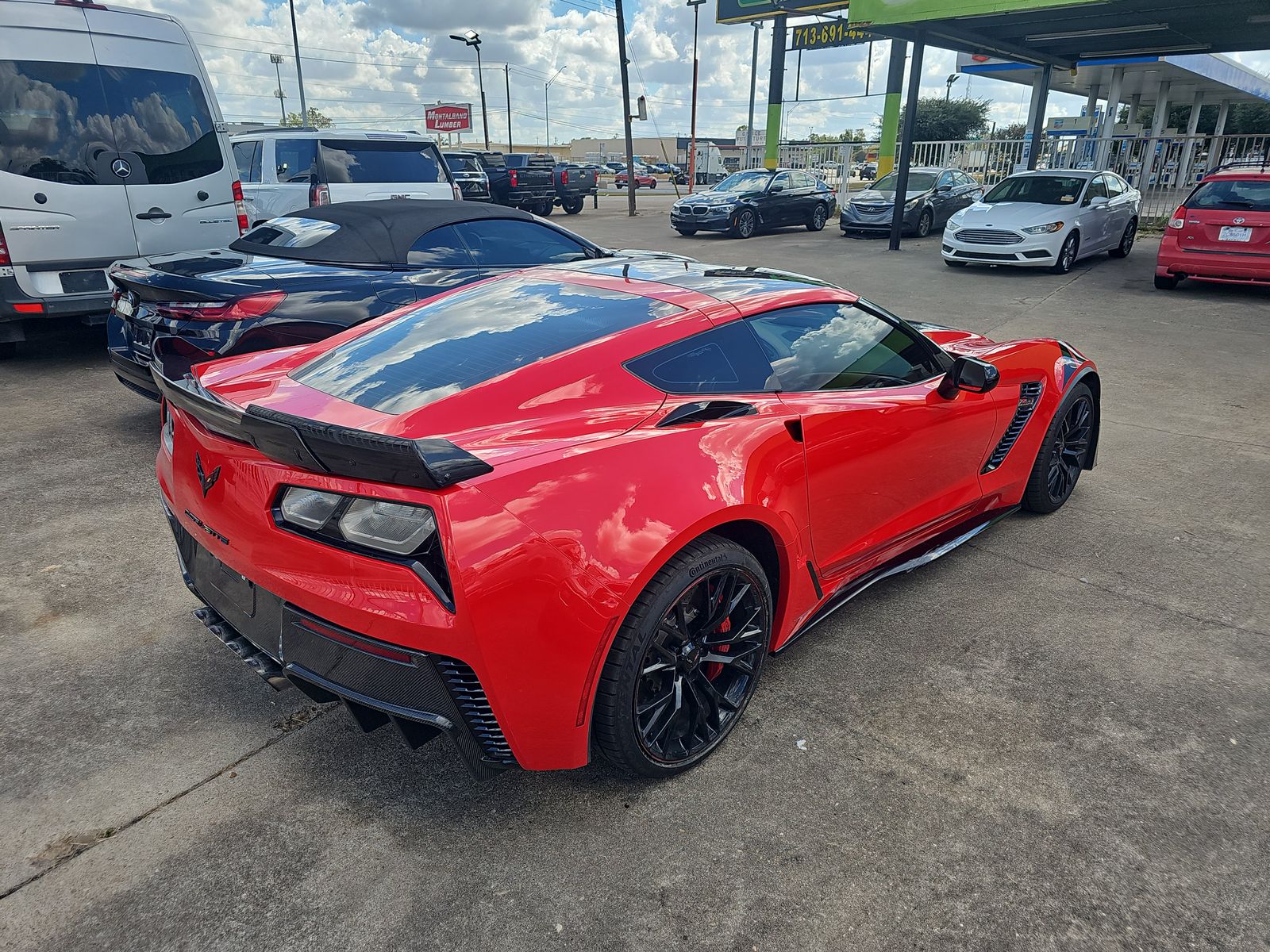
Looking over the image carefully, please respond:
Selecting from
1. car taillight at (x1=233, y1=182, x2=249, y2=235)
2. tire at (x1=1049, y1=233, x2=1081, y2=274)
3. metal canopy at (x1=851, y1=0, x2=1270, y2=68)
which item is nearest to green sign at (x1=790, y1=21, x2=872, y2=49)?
metal canopy at (x1=851, y1=0, x2=1270, y2=68)

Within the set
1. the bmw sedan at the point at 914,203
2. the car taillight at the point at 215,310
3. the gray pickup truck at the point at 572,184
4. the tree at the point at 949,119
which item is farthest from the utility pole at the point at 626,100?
the tree at the point at 949,119

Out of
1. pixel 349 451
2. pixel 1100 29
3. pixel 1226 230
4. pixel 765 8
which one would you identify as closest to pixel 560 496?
pixel 349 451

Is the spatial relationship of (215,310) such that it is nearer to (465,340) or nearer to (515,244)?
(515,244)

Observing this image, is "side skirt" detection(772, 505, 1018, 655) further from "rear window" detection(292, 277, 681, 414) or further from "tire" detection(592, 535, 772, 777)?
"rear window" detection(292, 277, 681, 414)

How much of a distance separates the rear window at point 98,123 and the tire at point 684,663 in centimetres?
656

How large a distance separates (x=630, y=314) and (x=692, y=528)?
0.83m

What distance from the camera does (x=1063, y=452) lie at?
176 inches

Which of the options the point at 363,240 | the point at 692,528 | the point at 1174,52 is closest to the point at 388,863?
the point at 692,528

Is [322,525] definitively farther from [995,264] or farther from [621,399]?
[995,264]

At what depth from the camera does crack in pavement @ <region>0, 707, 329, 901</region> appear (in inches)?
85.0

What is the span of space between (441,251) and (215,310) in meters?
1.62

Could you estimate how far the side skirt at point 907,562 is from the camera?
10.1 ft

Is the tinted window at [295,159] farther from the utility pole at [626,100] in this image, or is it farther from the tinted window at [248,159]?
the utility pole at [626,100]

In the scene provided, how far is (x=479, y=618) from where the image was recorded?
2.00 m
